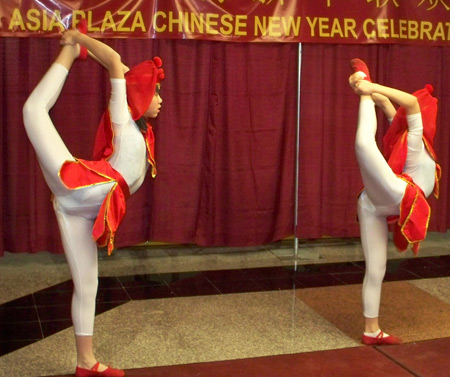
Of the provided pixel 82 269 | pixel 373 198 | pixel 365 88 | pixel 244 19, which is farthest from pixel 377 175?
pixel 244 19

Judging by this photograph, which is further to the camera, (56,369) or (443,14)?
(443,14)

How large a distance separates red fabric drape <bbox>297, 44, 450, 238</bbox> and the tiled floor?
0.87 ft

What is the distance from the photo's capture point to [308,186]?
5125 millimetres

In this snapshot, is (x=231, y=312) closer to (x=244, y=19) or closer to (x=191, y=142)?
(x=191, y=142)

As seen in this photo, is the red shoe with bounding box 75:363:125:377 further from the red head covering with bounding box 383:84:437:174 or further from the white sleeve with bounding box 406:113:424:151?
the white sleeve with bounding box 406:113:424:151

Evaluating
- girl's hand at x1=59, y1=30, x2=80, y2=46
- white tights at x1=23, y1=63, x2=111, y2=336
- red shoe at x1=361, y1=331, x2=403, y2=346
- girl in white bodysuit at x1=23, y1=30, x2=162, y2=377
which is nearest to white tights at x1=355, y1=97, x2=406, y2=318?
red shoe at x1=361, y1=331, x2=403, y2=346

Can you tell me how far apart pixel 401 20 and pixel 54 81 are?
2964mm

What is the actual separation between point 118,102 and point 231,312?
4.97 feet

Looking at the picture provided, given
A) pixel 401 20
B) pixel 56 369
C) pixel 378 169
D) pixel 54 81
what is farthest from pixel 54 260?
pixel 401 20

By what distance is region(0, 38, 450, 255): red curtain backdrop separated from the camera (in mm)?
4621

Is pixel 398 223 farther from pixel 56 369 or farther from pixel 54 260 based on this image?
pixel 54 260

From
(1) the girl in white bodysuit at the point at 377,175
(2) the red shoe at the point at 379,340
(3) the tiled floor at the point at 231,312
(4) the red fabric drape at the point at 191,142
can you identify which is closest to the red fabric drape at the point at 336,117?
(4) the red fabric drape at the point at 191,142

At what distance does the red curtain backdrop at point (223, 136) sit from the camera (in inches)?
182

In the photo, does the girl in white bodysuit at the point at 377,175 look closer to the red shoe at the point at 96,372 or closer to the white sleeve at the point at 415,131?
the white sleeve at the point at 415,131
